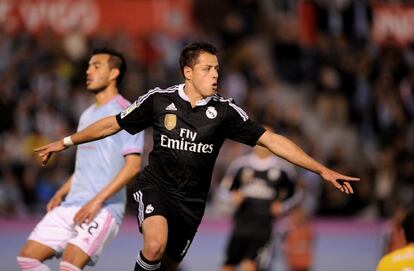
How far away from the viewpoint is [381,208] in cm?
1831

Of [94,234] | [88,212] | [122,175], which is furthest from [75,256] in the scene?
[122,175]

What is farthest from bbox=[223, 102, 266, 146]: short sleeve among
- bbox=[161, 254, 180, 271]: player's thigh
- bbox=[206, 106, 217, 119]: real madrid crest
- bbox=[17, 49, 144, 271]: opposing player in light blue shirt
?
bbox=[161, 254, 180, 271]: player's thigh

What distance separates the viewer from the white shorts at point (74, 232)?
8727mm

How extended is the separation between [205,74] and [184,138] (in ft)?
1.75

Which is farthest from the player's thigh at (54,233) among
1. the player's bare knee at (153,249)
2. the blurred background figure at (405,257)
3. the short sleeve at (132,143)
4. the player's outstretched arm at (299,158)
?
the blurred background figure at (405,257)

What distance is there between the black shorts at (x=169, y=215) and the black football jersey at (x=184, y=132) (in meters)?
0.08

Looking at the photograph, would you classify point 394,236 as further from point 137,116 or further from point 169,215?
point 137,116

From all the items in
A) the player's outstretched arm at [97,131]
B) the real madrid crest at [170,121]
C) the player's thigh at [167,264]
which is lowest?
the player's thigh at [167,264]

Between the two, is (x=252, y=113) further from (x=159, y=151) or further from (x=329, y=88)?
(x=159, y=151)

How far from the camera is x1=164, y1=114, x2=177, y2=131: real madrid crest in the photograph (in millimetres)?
8125

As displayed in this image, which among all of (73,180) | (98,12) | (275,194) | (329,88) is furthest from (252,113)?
(73,180)

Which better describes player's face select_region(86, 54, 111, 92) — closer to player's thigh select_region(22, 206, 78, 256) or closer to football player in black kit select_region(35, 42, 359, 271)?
football player in black kit select_region(35, 42, 359, 271)

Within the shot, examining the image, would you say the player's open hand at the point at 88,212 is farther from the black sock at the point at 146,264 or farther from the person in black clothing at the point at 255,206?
the person in black clothing at the point at 255,206

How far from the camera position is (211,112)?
26.8ft
